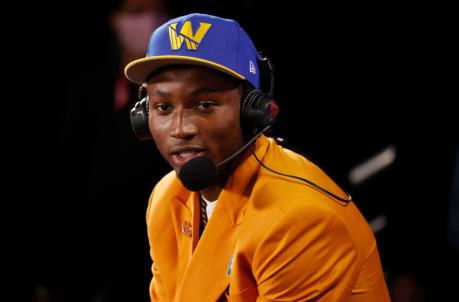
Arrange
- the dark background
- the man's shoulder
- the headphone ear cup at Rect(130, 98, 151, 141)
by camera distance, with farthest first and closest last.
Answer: the dark background < the man's shoulder < the headphone ear cup at Rect(130, 98, 151, 141)

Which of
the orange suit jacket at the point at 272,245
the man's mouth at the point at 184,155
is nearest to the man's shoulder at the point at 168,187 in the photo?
the orange suit jacket at the point at 272,245

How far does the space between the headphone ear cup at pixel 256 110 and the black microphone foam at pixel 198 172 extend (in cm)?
16

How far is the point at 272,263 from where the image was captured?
1.77 meters

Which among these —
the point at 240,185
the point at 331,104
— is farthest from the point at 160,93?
the point at 331,104

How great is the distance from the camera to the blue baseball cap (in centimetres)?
180

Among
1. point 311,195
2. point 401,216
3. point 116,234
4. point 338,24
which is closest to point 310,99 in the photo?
point 338,24

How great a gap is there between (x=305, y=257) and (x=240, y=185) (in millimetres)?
248

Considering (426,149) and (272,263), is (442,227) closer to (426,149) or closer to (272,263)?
(426,149)

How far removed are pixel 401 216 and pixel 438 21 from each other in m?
0.68

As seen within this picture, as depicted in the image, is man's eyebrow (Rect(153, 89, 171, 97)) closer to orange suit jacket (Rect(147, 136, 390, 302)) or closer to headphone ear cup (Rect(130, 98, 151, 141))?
headphone ear cup (Rect(130, 98, 151, 141))

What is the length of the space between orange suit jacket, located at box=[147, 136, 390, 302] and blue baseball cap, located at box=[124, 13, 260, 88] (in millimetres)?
220

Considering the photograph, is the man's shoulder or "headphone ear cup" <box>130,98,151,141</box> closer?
"headphone ear cup" <box>130,98,151,141</box>

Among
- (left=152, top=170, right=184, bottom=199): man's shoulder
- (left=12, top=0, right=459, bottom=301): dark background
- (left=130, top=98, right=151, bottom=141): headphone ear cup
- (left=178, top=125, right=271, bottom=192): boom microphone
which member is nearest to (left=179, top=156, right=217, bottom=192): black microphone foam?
(left=178, top=125, right=271, bottom=192): boom microphone

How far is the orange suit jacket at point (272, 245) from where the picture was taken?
5.79ft
